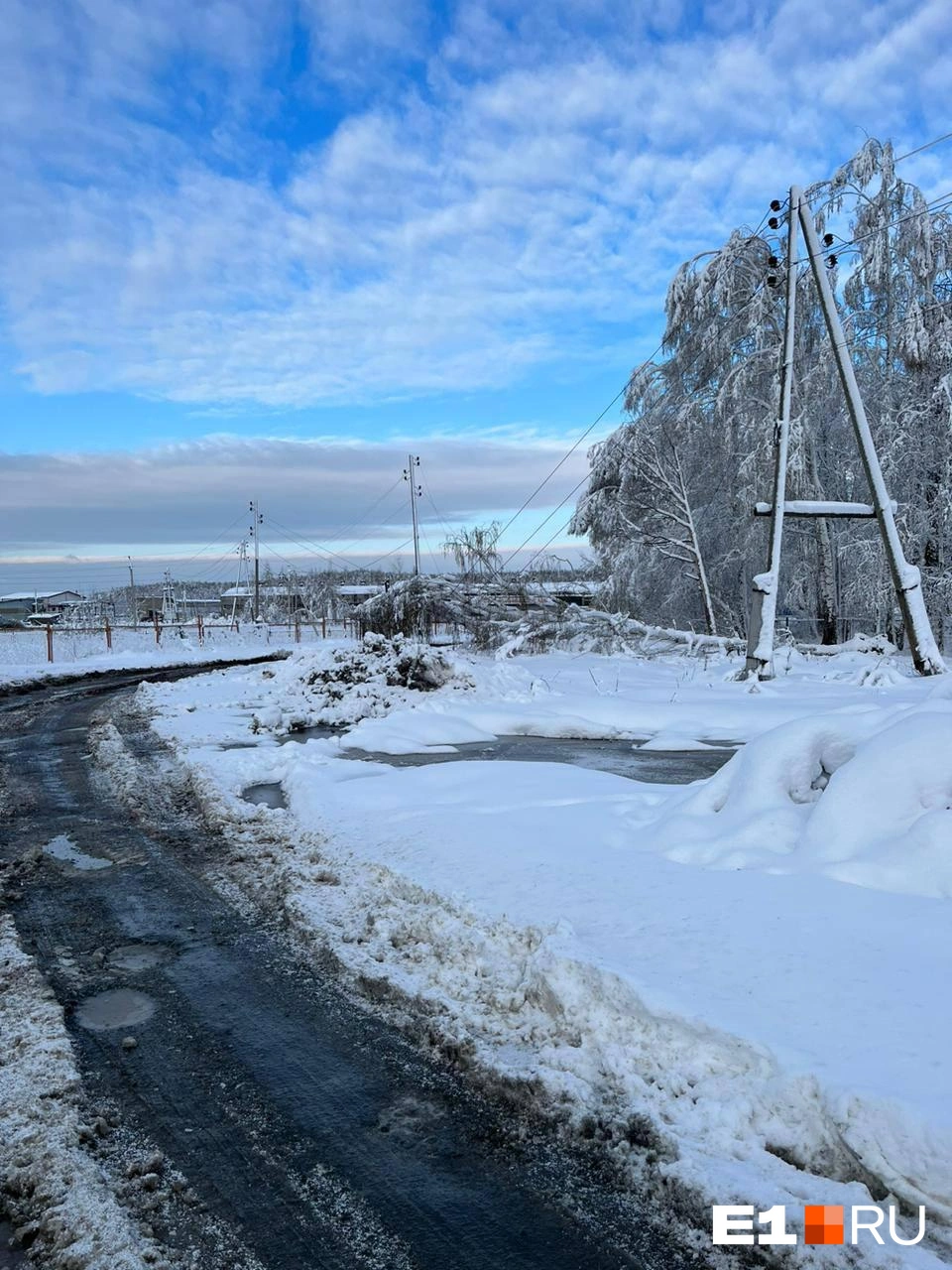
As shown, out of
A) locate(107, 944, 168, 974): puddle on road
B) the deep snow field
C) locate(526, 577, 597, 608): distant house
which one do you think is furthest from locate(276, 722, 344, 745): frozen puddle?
locate(526, 577, 597, 608): distant house

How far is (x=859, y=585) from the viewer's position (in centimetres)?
2094

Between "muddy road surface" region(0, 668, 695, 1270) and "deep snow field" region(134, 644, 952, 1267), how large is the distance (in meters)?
0.24

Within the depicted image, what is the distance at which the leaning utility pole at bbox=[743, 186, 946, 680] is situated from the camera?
46.4 ft

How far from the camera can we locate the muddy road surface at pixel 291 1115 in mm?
2451

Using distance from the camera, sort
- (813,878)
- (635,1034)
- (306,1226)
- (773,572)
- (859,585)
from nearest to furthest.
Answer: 1. (306,1226)
2. (635,1034)
3. (813,878)
4. (773,572)
5. (859,585)

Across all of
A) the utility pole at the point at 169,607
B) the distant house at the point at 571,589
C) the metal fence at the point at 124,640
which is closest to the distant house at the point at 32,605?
the utility pole at the point at 169,607

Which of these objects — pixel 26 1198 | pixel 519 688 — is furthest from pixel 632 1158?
pixel 519 688

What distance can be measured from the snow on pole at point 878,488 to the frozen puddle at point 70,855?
1306 centimetres

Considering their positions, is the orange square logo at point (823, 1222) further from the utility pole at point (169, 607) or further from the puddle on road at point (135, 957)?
the utility pole at point (169, 607)

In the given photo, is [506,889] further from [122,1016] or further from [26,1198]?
[26,1198]

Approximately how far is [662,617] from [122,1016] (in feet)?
81.7

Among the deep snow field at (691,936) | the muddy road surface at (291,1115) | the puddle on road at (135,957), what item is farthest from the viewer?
the puddle on road at (135,957)

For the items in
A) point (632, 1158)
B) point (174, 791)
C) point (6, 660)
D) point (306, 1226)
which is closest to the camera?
point (306, 1226)

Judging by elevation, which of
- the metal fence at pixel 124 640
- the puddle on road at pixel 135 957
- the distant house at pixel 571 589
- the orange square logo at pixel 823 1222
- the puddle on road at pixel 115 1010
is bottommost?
the metal fence at pixel 124 640
